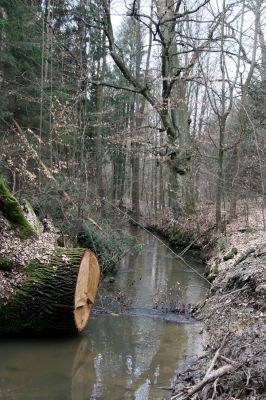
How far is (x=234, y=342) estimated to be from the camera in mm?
4934

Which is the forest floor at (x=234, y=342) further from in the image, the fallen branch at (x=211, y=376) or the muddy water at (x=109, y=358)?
the muddy water at (x=109, y=358)

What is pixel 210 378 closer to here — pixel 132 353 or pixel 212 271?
pixel 132 353

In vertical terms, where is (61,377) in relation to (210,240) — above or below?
below

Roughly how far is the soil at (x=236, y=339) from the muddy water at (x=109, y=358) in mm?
400

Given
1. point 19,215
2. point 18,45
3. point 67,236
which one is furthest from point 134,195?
point 19,215

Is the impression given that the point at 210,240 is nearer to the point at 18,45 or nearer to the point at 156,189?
the point at 18,45

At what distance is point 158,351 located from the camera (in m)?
6.54

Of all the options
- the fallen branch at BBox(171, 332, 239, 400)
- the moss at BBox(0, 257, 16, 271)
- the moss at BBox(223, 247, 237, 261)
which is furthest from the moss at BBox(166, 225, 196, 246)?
the fallen branch at BBox(171, 332, 239, 400)

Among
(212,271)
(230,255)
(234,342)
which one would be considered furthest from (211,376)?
(212,271)

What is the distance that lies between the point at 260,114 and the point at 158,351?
1186 centimetres

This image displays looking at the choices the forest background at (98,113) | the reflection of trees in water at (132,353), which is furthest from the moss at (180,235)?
the reflection of trees in water at (132,353)

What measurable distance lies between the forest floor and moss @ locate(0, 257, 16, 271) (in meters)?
3.13

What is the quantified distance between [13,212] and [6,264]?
892 mm

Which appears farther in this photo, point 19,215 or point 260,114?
point 260,114
